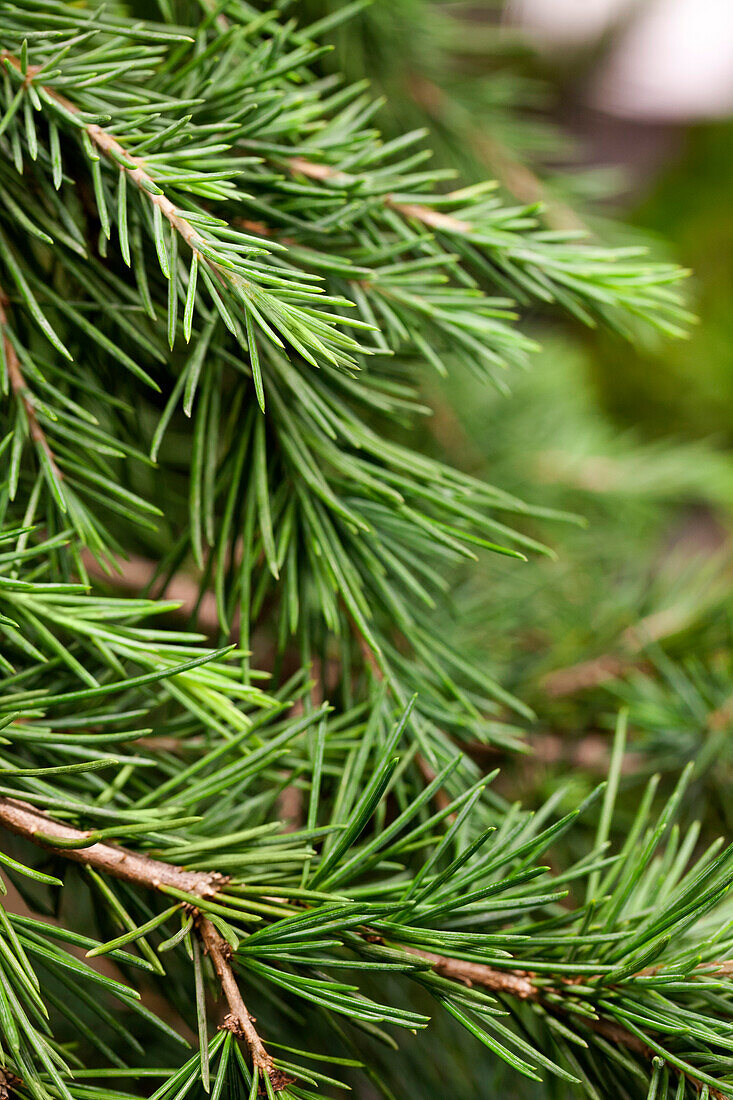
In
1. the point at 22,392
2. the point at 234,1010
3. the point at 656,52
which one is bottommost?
the point at 234,1010

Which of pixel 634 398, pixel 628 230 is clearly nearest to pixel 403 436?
pixel 628 230

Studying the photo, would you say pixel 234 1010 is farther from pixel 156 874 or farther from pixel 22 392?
pixel 22 392

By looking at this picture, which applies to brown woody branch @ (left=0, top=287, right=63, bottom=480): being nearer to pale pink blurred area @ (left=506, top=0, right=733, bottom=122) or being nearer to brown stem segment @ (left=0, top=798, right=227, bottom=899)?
brown stem segment @ (left=0, top=798, right=227, bottom=899)

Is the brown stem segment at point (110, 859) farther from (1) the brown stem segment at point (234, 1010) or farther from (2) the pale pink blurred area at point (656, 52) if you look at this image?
(2) the pale pink blurred area at point (656, 52)

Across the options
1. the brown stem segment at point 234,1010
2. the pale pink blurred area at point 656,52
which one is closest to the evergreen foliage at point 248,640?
the brown stem segment at point 234,1010

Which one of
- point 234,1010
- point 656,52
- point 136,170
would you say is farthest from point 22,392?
point 656,52

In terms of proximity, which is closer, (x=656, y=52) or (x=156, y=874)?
(x=156, y=874)

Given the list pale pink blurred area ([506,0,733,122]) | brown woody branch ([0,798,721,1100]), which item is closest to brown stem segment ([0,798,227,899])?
brown woody branch ([0,798,721,1100])

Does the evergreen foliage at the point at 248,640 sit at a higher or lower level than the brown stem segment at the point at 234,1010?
higher
